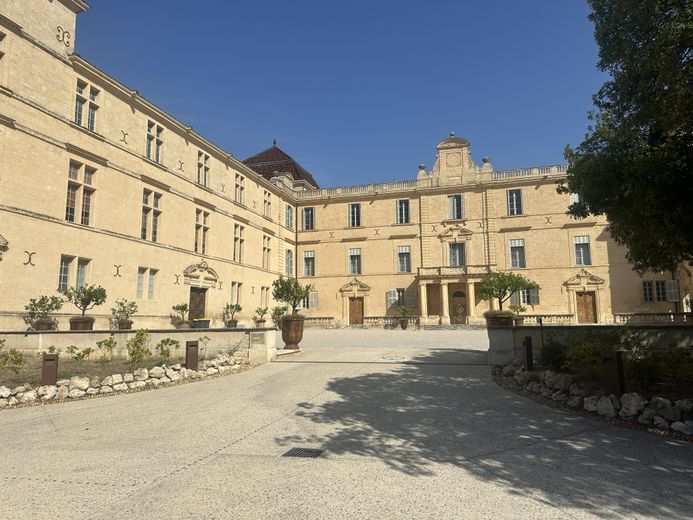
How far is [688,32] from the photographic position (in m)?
6.80

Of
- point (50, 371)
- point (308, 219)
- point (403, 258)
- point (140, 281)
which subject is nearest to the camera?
point (50, 371)

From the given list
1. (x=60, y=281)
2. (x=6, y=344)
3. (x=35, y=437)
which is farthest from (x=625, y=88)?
(x=60, y=281)

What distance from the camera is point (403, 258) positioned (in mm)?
35094

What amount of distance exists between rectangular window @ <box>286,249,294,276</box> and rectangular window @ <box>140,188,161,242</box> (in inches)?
563

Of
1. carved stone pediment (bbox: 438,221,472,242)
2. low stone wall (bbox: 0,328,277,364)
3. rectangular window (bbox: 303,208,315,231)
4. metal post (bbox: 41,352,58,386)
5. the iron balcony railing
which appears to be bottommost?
metal post (bbox: 41,352,58,386)

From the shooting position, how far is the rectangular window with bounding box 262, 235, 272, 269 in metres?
32.7

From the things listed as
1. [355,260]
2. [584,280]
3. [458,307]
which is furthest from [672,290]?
[355,260]

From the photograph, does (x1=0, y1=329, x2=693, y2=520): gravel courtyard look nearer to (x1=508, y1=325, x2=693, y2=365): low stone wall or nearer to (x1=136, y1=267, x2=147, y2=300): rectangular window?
(x1=508, y1=325, x2=693, y2=365): low stone wall

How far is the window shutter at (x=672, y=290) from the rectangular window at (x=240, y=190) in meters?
28.3

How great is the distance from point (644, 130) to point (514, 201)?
25.9 m

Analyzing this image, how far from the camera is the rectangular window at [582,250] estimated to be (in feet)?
102

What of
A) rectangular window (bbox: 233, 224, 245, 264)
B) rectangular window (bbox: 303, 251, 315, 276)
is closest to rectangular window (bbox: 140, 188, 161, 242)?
rectangular window (bbox: 233, 224, 245, 264)

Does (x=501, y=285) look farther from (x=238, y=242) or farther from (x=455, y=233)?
(x=238, y=242)

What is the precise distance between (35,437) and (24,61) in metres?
16.4
